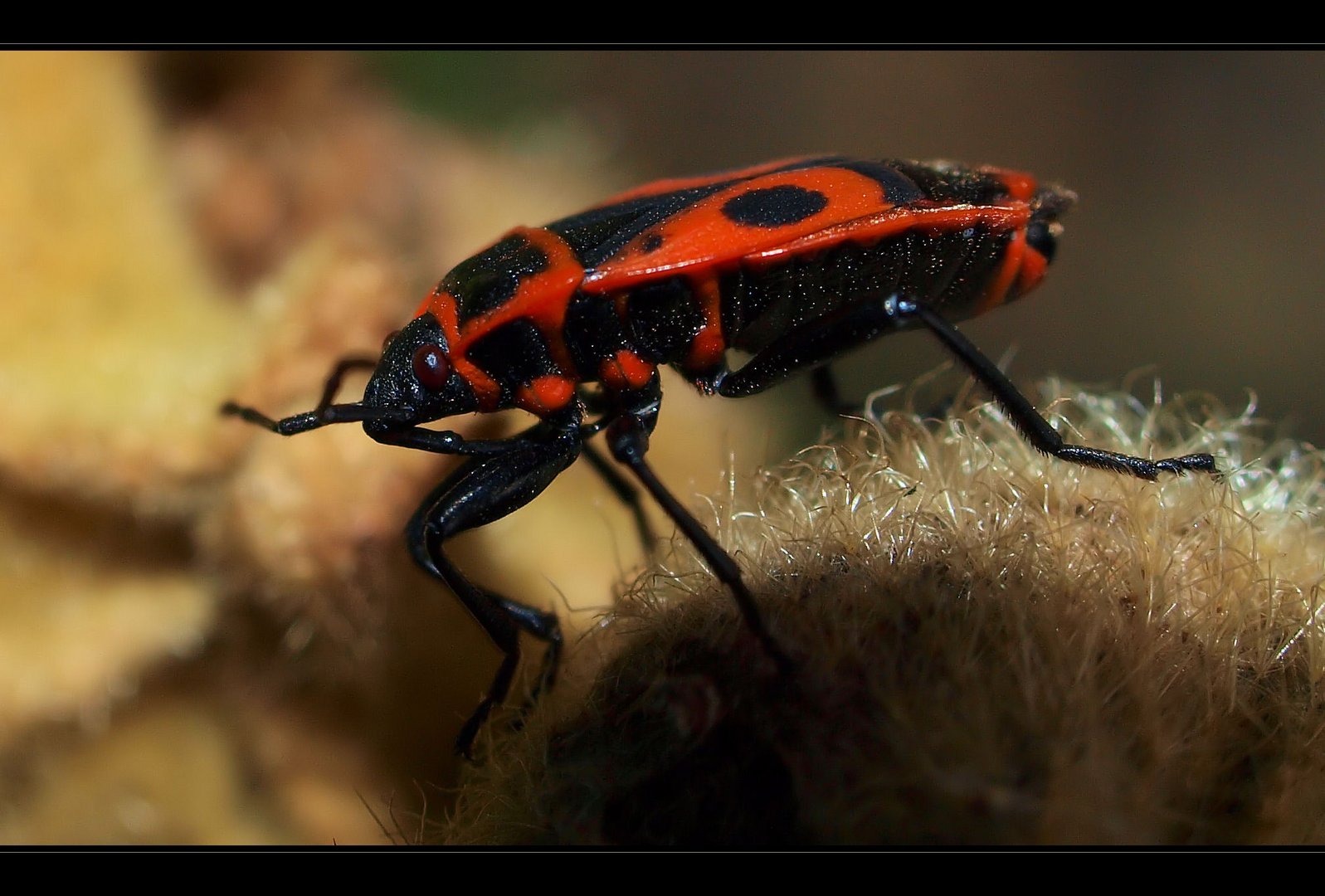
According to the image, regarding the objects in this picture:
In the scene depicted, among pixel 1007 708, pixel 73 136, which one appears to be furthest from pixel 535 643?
pixel 73 136

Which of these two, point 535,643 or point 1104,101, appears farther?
point 1104,101

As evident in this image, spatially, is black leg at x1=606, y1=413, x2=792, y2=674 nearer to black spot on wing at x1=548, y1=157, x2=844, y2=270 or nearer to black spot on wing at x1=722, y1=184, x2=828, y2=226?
black spot on wing at x1=548, y1=157, x2=844, y2=270

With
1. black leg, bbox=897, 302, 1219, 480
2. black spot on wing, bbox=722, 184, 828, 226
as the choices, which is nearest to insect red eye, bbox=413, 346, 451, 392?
black spot on wing, bbox=722, 184, 828, 226

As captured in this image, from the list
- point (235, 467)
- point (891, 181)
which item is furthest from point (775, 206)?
point (235, 467)

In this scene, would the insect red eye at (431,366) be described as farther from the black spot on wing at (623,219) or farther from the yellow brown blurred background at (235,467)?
the black spot on wing at (623,219)

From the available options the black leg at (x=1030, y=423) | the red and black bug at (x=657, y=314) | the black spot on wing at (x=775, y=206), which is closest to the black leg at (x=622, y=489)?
the red and black bug at (x=657, y=314)

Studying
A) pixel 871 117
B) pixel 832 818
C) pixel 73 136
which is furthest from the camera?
pixel 871 117
